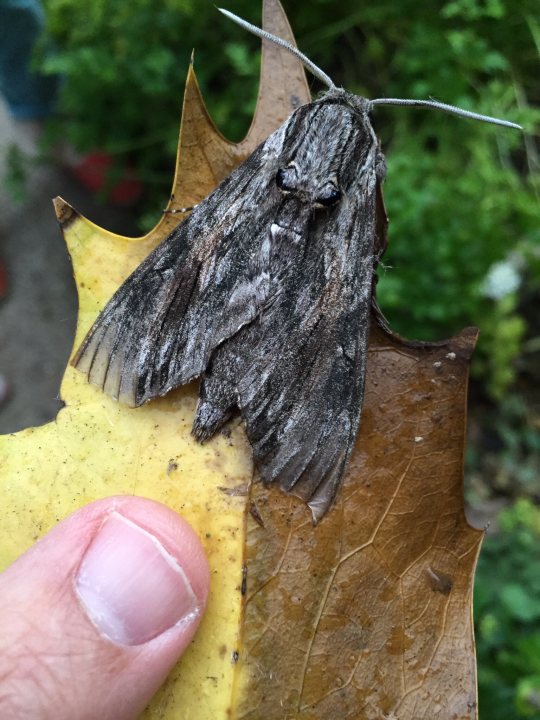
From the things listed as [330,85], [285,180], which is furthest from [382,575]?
[330,85]

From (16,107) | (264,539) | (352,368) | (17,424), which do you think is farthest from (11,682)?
(16,107)

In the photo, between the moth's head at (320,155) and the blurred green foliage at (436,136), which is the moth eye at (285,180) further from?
the blurred green foliage at (436,136)

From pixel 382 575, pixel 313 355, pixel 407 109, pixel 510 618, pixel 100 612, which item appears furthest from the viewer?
pixel 407 109

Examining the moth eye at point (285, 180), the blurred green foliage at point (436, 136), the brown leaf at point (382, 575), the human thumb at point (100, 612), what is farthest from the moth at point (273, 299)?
the blurred green foliage at point (436, 136)

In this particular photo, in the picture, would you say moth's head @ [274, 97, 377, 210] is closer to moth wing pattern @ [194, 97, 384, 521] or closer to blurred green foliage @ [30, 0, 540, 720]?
moth wing pattern @ [194, 97, 384, 521]

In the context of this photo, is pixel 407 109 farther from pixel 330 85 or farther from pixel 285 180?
pixel 285 180

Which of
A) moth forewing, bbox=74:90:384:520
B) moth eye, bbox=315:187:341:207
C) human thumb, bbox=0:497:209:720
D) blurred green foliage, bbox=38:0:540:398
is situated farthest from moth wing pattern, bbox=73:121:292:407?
blurred green foliage, bbox=38:0:540:398
